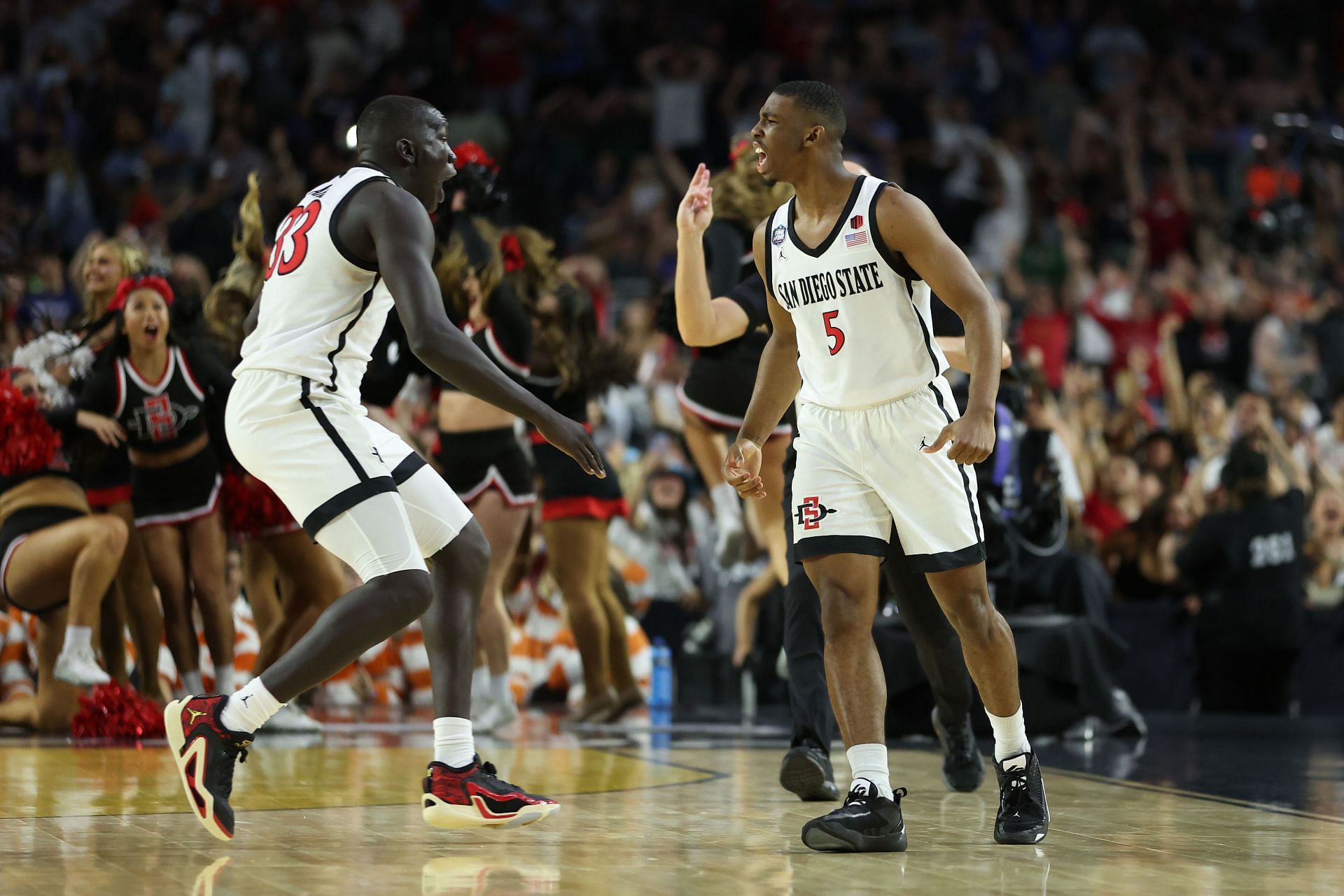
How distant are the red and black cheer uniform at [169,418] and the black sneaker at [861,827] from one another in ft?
14.1

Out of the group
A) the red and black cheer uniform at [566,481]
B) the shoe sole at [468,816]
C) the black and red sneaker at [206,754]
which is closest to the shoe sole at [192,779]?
the black and red sneaker at [206,754]

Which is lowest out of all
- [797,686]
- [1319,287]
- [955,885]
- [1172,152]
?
[955,885]

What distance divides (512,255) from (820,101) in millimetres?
3692

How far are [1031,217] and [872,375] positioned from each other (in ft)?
38.7

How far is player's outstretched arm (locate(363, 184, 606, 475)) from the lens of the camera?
429cm

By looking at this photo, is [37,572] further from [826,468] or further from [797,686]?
[826,468]

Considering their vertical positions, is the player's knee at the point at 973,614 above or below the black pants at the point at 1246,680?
above

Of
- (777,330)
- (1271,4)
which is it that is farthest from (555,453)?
(1271,4)

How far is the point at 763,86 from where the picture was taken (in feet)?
55.1

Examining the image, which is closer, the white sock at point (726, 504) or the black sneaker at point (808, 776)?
the black sneaker at point (808, 776)

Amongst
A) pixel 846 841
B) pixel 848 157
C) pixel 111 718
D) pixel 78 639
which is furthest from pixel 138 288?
pixel 848 157

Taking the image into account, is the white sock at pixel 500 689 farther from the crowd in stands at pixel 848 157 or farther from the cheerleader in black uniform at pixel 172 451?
the crowd in stands at pixel 848 157

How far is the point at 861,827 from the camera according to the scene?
14.7 feet

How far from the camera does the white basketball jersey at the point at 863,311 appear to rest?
15.5 ft
